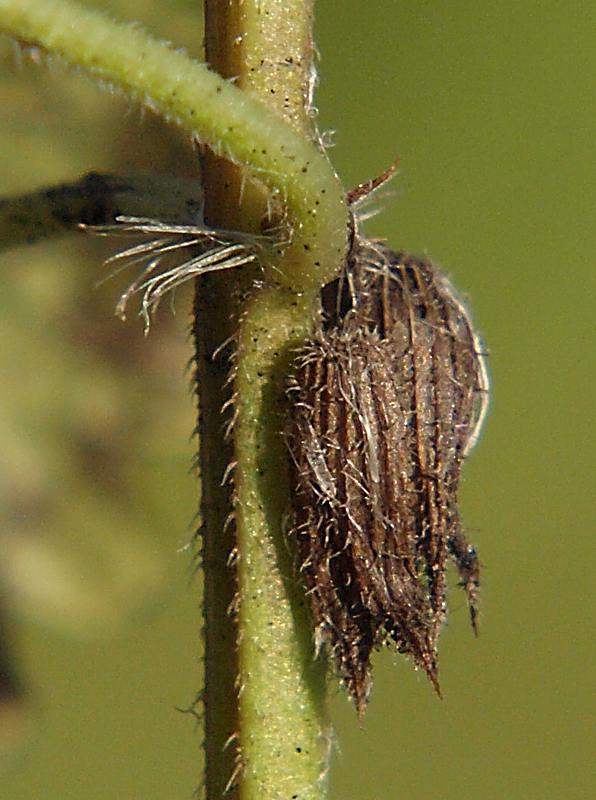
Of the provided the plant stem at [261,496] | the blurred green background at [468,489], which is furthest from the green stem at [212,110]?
the blurred green background at [468,489]

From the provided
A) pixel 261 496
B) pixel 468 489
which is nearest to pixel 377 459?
pixel 261 496

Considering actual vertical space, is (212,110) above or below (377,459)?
above

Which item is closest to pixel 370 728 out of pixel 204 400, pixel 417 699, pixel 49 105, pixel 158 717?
pixel 417 699

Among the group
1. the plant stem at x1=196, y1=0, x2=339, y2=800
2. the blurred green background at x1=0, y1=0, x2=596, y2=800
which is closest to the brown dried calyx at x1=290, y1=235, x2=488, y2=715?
the plant stem at x1=196, y1=0, x2=339, y2=800

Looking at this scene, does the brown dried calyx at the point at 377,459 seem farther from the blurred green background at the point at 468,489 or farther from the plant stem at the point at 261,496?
the blurred green background at the point at 468,489

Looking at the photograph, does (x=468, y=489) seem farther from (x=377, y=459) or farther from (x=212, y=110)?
(x=212, y=110)

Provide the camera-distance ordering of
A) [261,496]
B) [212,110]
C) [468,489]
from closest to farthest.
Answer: [212,110] < [261,496] < [468,489]

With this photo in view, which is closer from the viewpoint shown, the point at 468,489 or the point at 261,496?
the point at 261,496

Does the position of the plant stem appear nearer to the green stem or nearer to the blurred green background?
the green stem

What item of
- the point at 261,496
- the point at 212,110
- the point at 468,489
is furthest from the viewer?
the point at 468,489
